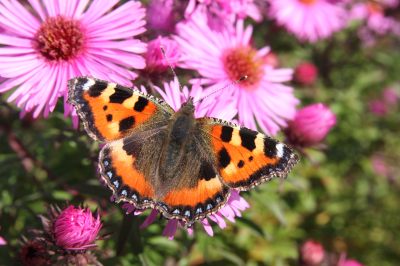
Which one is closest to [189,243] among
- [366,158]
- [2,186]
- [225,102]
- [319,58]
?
[225,102]

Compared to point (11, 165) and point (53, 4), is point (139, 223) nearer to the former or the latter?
point (11, 165)

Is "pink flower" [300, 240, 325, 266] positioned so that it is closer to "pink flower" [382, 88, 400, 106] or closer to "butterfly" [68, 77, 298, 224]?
"butterfly" [68, 77, 298, 224]

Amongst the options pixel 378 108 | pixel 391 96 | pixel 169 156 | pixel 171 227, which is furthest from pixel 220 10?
pixel 391 96

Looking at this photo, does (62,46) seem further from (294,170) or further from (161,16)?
(294,170)

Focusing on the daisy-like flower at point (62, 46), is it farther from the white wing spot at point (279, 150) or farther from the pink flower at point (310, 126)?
the pink flower at point (310, 126)

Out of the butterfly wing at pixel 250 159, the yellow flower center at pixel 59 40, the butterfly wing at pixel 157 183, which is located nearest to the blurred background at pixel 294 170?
the yellow flower center at pixel 59 40

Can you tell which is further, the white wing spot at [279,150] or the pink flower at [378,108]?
the pink flower at [378,108]
